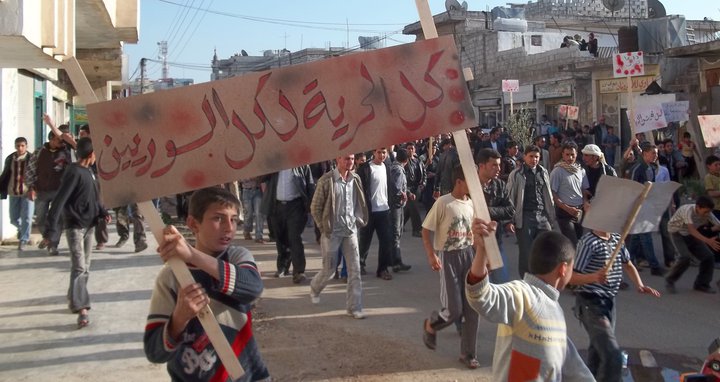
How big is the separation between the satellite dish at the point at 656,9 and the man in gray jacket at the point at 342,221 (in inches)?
911

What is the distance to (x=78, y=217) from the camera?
6941 millimetres

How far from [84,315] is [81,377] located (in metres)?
1.36

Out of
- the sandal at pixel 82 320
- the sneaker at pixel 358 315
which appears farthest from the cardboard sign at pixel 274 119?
the sneaker at pixel 358 315

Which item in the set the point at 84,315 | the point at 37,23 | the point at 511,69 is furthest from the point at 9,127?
the point at 511,69

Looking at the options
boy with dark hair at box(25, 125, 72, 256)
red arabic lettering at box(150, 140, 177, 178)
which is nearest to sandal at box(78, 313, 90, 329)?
boy with dark hair at box(25, 125, 72, 256)

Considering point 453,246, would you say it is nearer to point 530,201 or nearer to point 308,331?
point 308,331

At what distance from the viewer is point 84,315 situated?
6.89 metres

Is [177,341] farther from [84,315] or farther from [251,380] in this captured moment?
[84,315]

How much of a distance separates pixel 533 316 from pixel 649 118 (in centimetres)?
1008

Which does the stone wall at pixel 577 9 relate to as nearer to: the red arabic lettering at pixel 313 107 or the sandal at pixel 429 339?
the sandal at pixel 429 339

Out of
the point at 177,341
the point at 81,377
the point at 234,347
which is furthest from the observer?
the point at 81,377

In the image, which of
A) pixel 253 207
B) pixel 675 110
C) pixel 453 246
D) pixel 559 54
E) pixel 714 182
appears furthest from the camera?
pixel 559 54

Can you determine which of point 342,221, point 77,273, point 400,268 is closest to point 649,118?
point 400,268

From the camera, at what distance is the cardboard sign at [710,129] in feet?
40.7
